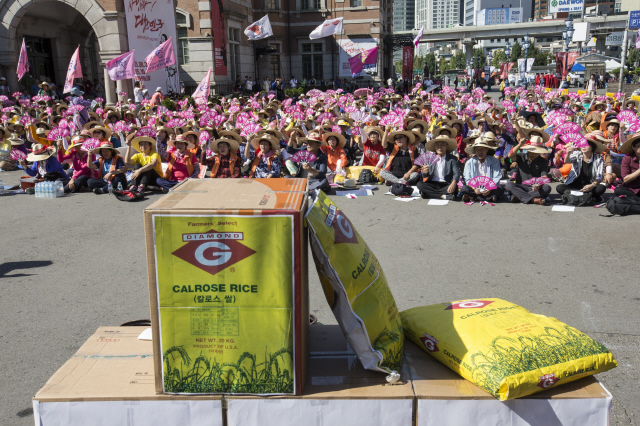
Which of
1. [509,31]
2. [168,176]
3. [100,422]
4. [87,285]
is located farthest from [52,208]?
[509,31]

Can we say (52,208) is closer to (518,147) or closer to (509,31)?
(518,147)

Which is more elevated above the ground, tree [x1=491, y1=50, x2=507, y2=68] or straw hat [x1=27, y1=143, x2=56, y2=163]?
tree [x1=491, y1=50, x2=507, y2=68]

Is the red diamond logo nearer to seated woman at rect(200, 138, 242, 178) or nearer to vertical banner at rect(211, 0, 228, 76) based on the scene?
seated woman at rect(200, 138, 242, 178)

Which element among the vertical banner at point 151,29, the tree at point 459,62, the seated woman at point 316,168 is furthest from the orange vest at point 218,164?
the tree at point 459,62

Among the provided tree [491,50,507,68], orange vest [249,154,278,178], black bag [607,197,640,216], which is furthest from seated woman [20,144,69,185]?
tree [491,50,507,68]

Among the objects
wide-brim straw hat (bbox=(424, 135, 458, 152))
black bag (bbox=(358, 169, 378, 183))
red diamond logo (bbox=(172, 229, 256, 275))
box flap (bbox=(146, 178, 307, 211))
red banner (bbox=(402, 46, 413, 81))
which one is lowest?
black bag (bbox=(358, 169, 378, 183))

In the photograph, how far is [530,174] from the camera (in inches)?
379

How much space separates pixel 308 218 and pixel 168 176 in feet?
29.4

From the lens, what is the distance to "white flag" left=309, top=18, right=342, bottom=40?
28.6 metres

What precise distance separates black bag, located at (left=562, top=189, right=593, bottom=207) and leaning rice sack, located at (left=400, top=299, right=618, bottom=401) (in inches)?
276

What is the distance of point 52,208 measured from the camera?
31.6 ft

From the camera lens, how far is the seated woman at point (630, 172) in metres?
8.58

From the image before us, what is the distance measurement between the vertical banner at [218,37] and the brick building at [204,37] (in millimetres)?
61

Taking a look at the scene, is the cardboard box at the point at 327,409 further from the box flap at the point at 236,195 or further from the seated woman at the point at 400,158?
the seated woman at the point at 400,158
